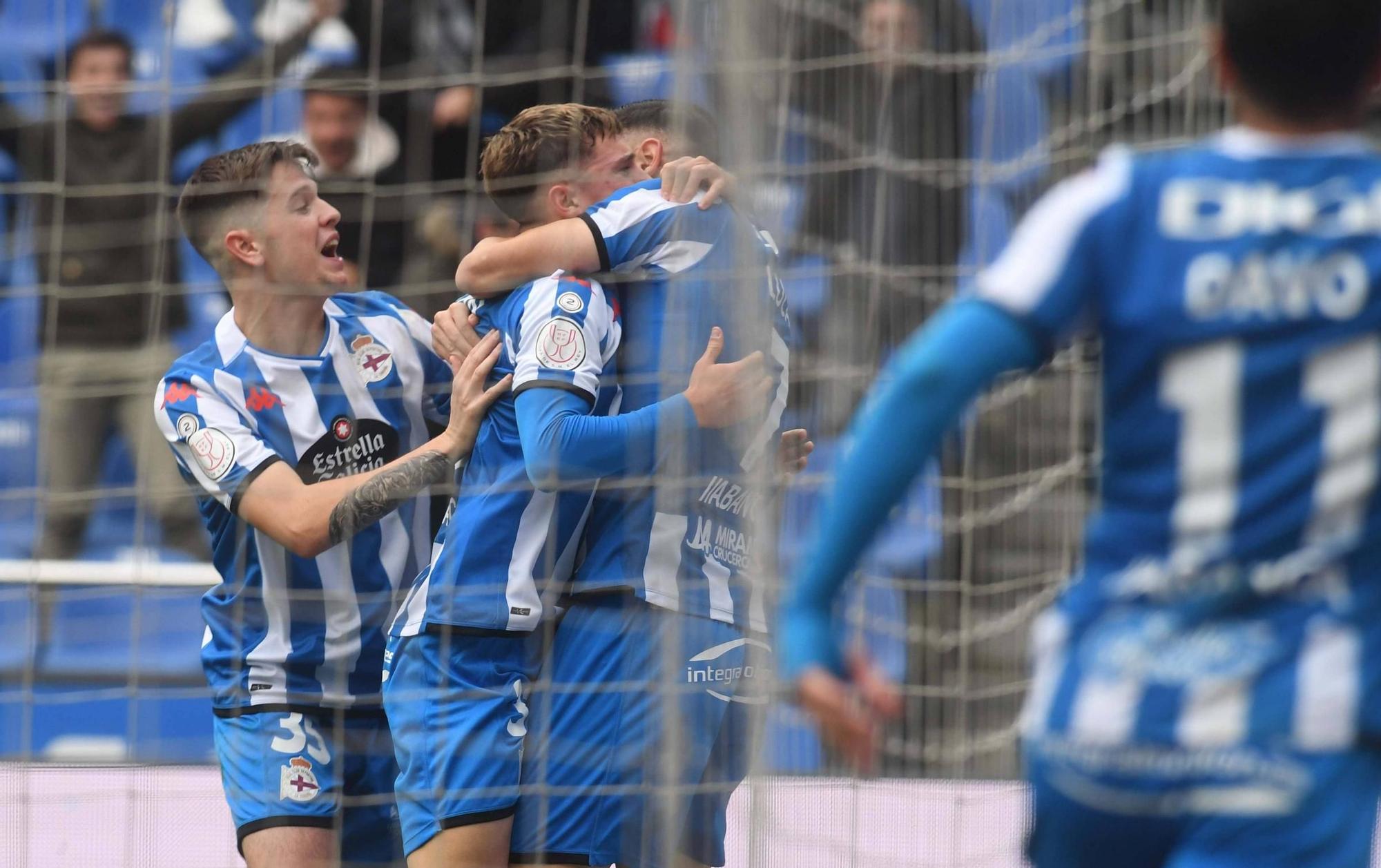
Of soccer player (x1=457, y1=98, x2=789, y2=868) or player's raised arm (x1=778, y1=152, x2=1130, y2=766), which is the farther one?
soccer player (x1=457, y1=98, x2=789, y2=868)

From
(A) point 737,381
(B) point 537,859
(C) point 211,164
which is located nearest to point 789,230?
(A) point 737,381

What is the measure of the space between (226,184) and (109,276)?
2.52 metres

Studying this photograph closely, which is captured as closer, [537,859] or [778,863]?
[537,859]

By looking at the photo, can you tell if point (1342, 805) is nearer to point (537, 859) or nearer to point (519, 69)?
point (537, 859)

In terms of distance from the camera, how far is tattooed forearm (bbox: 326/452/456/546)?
3447mm

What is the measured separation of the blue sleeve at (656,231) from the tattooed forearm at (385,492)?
0.50 meters

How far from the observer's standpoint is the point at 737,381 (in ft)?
10.6

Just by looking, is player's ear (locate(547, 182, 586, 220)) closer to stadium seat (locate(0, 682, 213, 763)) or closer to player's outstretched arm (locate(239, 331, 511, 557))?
player's outstretched arm (locate(239, 331, 511, 557))

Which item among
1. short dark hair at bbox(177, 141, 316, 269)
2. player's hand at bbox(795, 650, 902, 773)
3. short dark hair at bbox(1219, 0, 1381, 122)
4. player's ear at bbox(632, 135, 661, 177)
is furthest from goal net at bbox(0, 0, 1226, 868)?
short dark hair at bbox(1219, 0, 1381, 122)

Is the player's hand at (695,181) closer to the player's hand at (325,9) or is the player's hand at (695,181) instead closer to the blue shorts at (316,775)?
the blue shorts at (316,775)

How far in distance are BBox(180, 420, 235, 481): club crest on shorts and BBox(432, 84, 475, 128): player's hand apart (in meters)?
2.25

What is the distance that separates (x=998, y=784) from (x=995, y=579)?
510 mm

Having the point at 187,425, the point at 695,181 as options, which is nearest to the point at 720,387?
the point at 695,181

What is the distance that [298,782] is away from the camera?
3.62 meters
